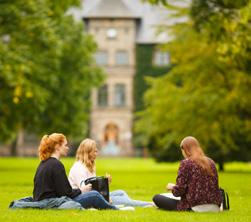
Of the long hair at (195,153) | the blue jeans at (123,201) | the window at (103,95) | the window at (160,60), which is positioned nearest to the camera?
the long hair at (195,153)

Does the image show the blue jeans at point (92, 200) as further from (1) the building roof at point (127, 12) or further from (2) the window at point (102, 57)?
(2) the window at point (102, 57)

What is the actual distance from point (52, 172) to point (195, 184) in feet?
6.39

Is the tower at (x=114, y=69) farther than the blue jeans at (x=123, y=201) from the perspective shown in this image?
Yes

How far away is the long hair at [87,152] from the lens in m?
11.6

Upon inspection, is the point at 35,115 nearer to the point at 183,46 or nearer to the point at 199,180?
the point at 183,46

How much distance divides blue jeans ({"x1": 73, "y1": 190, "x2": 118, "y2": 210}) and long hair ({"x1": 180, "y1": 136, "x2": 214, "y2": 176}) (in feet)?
4.79

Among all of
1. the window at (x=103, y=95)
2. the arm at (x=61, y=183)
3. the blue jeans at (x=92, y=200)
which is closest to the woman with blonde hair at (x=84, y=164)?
the blue jeans at (x=92, y=200)

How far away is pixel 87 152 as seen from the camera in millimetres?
11672

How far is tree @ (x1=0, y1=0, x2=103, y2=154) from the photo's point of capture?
27984mm

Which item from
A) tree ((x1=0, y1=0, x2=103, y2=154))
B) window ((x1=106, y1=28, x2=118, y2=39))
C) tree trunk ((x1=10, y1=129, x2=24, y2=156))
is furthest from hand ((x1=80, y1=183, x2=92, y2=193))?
window ((x1=106, y1=28, x2=118, y2=39))

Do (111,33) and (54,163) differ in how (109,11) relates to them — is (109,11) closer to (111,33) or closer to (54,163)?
(111,33)

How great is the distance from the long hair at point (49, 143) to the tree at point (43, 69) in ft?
50.8

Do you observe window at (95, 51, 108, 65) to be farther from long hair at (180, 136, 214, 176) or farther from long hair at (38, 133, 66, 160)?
long hair at (180, 136, 214, 176)

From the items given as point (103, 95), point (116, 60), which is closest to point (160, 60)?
point (116, 60)
